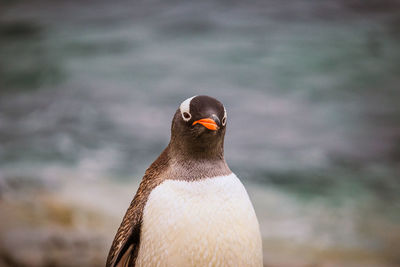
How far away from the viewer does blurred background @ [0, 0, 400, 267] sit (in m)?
3.41

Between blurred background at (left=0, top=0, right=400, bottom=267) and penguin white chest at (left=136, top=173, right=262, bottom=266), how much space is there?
1.98m

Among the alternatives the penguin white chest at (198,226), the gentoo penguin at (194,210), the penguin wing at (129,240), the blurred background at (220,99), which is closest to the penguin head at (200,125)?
the gentoo penguin at (194,210)

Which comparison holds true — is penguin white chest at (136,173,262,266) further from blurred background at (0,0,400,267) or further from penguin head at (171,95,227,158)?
blurred background at (0,0,400,267)

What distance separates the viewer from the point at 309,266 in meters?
3.12

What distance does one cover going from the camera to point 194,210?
1.34 m

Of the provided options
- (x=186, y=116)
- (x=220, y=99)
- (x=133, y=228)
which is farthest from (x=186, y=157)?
(x=220, y=99)

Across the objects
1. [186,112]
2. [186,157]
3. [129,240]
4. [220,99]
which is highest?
[220,99]

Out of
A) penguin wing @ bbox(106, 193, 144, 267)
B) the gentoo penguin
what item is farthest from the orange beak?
penguin wing @ bbox(106, 193, 144, 267)

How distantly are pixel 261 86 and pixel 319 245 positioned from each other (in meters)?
1.73

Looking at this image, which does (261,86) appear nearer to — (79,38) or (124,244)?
(79,38)

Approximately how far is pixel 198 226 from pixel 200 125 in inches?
13.2

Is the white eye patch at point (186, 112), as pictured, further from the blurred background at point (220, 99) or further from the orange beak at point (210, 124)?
the blurred background at point (220, 99)

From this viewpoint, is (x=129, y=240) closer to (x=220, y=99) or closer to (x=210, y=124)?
(x=210, y=124)

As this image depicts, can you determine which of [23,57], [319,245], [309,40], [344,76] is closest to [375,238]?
[319,245]
